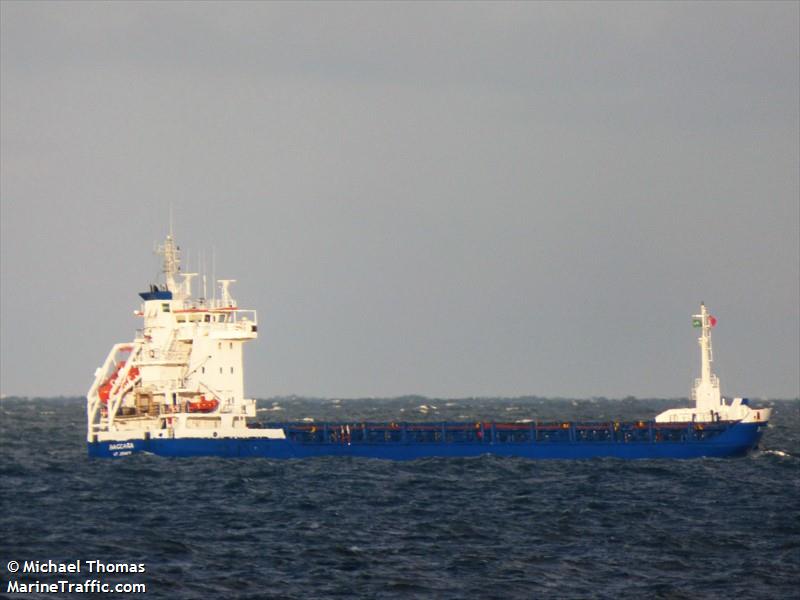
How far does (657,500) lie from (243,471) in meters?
18.7

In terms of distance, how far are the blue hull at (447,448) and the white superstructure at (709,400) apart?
2.65ft

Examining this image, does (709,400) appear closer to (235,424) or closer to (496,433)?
(496,433)

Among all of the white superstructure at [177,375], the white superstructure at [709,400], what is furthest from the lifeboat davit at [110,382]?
the white superstructure at [709,400]

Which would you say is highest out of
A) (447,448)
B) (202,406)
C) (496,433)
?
(202,406)

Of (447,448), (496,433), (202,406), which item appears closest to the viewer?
(202,406)

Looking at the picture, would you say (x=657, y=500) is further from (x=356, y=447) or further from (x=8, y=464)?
(x=8, y=464)

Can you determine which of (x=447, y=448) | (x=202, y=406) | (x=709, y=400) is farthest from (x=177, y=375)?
(x=709, y=400)

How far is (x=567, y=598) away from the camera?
104 ft

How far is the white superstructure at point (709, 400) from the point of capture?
6356cm

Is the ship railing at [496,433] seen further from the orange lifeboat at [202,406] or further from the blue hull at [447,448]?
the orange lifeboat at [202,406]

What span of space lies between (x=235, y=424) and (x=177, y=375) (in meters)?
3.79

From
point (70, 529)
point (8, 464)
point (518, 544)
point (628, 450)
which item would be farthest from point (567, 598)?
point (8, 464)

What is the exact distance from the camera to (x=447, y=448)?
6544 cm

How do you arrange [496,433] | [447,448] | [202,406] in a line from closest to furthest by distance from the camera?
[202,406]
[447,448]
[496,433]
